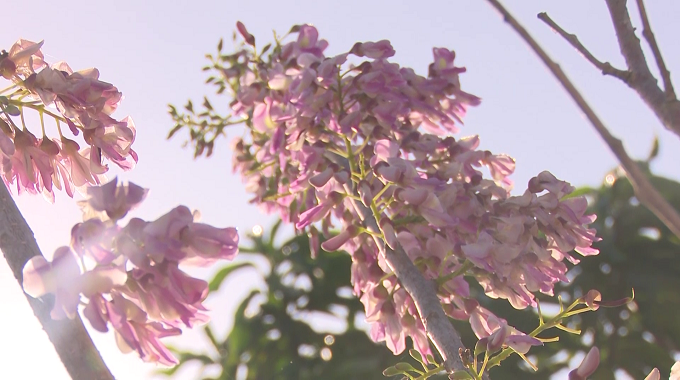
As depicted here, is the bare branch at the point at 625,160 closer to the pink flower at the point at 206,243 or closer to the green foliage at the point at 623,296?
the pink flower at the point at 206,243

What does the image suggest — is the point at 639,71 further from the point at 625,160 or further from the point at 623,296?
the point at 623,296

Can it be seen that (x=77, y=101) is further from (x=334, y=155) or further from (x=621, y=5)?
(x=621, y=5)

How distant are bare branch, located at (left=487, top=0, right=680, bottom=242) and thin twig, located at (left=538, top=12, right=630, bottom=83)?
6.7 inches

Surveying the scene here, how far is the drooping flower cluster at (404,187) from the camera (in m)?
0.77

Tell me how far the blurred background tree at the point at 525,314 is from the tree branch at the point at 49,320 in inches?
66.1

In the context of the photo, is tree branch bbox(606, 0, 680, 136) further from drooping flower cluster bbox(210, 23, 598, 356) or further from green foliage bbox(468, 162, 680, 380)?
green foliage bbox(468, 162, 680, 380)

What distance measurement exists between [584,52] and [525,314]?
1.73 metres

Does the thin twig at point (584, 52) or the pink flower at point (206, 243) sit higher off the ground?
the pink flower at point (206, 243)

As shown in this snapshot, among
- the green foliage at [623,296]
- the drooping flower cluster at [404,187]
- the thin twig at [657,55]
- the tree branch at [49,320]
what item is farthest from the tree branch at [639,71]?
the green foliage at [623,296]

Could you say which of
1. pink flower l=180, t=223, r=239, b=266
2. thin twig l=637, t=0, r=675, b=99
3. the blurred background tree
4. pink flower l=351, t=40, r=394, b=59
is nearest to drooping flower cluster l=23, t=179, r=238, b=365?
pink flower l=180, t=223, r=239, b=266

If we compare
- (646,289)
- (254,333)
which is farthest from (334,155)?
(646,289)

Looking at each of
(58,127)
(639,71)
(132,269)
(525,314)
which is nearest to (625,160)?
(639,71)

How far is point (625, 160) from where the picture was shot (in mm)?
286

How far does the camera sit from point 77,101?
26.9 inches
